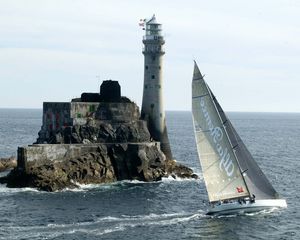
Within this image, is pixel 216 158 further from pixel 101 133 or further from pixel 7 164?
pixel 7 164

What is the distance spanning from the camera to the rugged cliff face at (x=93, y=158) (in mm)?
64812

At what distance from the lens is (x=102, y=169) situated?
2766 inches

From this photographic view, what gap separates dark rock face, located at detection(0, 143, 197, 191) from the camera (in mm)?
64438

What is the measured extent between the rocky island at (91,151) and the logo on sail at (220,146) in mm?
20017

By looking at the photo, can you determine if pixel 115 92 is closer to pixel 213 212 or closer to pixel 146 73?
pixel 146 73

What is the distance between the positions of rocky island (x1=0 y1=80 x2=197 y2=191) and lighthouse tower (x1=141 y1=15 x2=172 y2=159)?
63.6 inches

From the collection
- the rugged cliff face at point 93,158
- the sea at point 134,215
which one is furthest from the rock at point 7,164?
the sea at point 134,215

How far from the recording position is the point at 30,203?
185 ft

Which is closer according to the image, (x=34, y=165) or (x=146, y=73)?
(x=34, y=165)

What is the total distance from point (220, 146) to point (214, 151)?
69 cm

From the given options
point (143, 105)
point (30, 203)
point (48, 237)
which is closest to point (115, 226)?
point (48, 237)

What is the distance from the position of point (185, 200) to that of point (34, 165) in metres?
17.5

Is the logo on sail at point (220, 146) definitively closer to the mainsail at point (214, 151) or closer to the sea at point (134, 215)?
the mainsail at point (214, 151)

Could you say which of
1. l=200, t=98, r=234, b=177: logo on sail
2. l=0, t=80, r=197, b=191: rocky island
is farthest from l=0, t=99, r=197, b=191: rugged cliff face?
l=200, t=98, r=234, b=177: logo on sail
